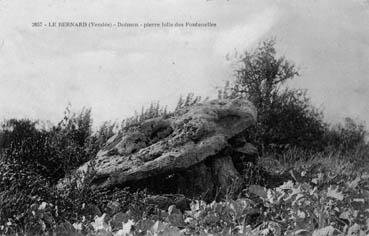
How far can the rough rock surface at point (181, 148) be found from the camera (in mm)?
7895

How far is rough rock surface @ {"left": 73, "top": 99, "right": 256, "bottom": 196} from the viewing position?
7895 millimetres

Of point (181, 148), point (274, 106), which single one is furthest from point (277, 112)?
point (181, 148)

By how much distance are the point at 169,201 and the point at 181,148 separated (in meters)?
1.10

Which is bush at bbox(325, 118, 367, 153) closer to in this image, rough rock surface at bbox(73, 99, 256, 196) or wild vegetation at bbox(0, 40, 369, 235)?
Result: wild vegetation at bbox(0, 40, 369, 235)

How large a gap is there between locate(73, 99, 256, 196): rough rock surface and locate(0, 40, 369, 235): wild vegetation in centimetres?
29

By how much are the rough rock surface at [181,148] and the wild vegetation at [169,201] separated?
285 millimetres

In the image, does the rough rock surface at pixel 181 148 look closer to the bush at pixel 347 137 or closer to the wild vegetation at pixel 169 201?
the wild vegetation at pixel 169 201

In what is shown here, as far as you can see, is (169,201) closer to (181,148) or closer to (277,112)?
(181,148)

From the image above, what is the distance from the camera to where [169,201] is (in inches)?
283

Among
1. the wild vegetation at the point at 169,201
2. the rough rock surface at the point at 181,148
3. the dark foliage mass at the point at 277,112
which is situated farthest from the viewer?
the dark foliage mass at the point at 277,112

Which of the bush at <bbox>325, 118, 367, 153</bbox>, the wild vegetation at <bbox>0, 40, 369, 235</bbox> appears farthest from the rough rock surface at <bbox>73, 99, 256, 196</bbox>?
the bush at <bbox>325, 118, 367, 153</bbox>

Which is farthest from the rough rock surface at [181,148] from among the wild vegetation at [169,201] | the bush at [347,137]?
the bush at [347,137]

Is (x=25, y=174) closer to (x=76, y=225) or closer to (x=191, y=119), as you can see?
(x=76, y=225)

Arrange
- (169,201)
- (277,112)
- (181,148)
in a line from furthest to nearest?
1. (277,112)
2. (181,148)
3. (169,201)
